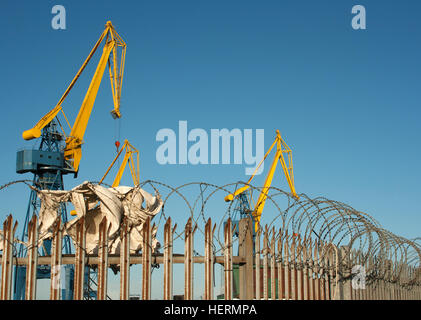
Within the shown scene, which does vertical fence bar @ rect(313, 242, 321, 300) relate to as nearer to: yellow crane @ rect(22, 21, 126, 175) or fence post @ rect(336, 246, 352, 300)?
fence post @ rect(336, 246, 352, 300)

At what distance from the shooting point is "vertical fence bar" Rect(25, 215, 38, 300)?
11.0 m

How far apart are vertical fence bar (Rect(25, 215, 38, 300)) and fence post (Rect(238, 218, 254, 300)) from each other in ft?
14.0

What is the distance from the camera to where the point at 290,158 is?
75938 millimetres

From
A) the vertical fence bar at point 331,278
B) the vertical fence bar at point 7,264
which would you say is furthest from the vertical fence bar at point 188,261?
the vertical fence bar at point 331,278

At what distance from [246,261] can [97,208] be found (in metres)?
6.61

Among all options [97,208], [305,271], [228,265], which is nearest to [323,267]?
[305,271]

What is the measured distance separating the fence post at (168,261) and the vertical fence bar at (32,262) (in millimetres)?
2479

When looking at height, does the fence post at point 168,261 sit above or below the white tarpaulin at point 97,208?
below

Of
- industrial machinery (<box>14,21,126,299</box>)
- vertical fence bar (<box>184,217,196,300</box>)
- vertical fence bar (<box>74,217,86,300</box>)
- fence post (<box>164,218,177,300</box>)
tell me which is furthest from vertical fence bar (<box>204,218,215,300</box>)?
industrial machinery (<box>14,21,126,299</box>)

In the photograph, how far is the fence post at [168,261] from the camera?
11234 mm

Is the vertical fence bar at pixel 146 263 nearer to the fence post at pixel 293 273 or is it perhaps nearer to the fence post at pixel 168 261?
the fence post at pixel 168 261

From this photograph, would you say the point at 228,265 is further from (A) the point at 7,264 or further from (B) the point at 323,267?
(B) the point at 323,267
